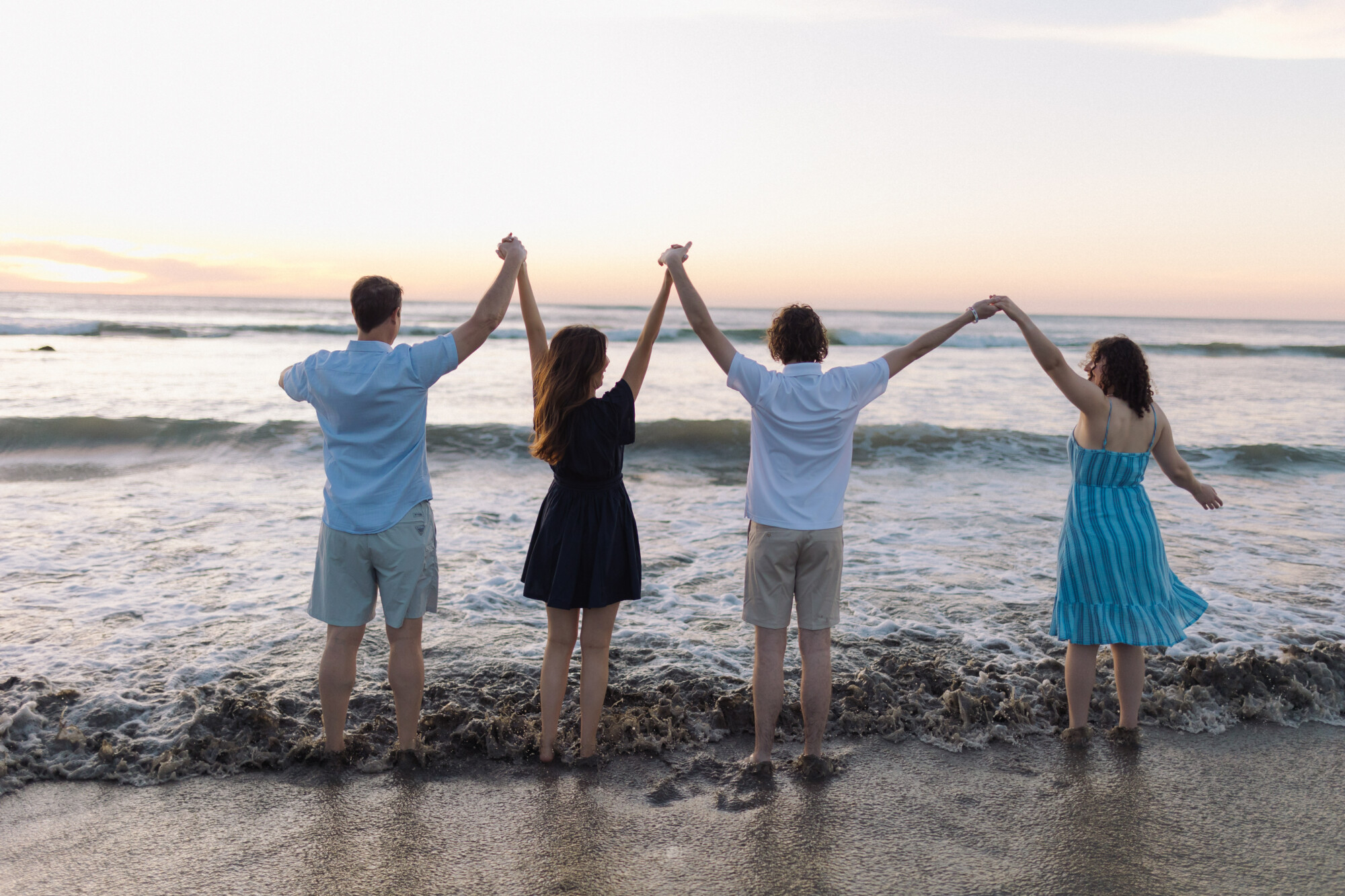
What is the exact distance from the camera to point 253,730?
360 cm

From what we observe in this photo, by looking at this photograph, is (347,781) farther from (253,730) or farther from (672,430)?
(672,430)

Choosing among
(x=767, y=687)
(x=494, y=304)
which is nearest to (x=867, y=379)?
(x=767, y=687)

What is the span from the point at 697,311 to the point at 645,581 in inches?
126

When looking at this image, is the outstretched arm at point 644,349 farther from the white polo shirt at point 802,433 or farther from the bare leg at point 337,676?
the bare leg at point 337,676

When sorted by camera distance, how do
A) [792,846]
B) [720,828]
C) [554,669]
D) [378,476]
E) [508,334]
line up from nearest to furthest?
[792,846]
[720,828]
[378,476]
[554,669]
[508,334]

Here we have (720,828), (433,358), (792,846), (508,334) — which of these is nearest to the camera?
(792,846)

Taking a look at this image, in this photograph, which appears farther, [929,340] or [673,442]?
[673,442]

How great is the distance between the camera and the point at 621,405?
10.6 feet

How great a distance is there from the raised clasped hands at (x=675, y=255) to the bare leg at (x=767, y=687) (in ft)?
4.96

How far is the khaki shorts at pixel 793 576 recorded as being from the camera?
10.6 ft

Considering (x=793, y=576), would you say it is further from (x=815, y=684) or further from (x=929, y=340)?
(x=929, y=340)

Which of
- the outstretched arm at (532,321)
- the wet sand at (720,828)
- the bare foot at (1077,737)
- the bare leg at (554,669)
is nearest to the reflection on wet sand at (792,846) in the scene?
the wet sand at (720,828)

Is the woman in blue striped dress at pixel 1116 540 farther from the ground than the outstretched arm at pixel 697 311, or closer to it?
closer to it

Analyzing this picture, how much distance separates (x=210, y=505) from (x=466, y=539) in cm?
289
